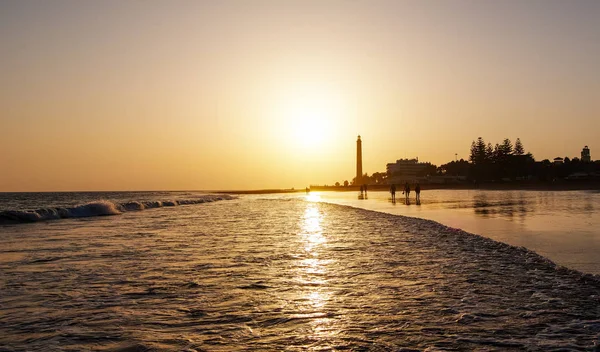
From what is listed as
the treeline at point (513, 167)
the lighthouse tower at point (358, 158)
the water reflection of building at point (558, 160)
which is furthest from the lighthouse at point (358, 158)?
the water reflection of building at point (558, 160)

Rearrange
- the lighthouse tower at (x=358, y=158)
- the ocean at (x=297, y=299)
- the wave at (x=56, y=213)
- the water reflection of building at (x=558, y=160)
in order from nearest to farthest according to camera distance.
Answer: the ocean at (x=297, y=299), the wave at (x=56, y=213), the water reflection of building at (x=558, y=160), the lighthouse tower at (x=358, y=158)

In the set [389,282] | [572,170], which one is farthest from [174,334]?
[572,170]

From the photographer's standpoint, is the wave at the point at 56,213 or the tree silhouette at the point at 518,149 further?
the tree silhouette at the point at 518,149

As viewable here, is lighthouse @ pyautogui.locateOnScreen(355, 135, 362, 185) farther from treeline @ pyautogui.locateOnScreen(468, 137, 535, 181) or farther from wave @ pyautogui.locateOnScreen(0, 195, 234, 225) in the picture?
wave @ pyautogui.locateOnScreen(0, 195, 234, 225)

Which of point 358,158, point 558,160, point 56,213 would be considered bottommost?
point 56,213

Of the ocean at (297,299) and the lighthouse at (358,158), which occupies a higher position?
the lighthouse at (358,158)

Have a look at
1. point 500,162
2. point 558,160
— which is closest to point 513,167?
point 500,162

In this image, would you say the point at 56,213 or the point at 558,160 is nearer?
the point at 56,213

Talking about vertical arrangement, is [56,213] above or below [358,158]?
below

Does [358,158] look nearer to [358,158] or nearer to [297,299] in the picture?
[358,158]

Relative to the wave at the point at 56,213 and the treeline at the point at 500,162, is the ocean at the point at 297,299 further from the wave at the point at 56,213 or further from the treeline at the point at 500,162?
the treeline at the point at 500,162

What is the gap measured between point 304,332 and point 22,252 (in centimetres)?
1289

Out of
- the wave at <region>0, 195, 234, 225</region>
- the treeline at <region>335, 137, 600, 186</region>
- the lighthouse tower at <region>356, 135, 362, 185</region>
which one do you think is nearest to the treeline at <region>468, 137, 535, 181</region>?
the treeline at <region>335, 137, 600, 186</region>

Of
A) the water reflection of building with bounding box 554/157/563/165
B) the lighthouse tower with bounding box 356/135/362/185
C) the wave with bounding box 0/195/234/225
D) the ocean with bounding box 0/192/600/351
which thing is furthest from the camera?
the lighthouse tower with bounding box 356/135/362/185
